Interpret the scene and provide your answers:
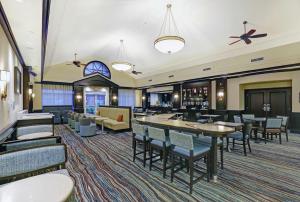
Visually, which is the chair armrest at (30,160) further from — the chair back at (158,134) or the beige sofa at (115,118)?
the beige sofa at (115,118)

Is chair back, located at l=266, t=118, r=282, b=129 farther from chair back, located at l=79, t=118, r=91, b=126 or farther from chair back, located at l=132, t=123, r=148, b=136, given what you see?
chair back, located at l=79, t=118, r=91, b=126

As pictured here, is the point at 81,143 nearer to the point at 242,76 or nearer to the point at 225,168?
the point at 225,168

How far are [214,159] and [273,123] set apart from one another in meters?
3.97

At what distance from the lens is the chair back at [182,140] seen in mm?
2475

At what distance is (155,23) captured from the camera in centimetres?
684

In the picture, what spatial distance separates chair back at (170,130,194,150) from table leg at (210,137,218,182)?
58 centimetres

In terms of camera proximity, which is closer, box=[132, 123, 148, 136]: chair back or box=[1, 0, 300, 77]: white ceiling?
box=[132, 123, 148, 136]: chair back

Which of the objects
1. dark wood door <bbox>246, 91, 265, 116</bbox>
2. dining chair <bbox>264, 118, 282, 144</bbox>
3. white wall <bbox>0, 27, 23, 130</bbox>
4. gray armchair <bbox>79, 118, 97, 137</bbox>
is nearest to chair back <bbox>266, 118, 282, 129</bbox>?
dining chair <bbox>264, 118, 282, 144</bbox>

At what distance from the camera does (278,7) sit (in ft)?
16.7

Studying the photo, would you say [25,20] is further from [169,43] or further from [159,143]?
[159,143]

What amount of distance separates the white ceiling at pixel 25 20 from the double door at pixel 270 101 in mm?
9841

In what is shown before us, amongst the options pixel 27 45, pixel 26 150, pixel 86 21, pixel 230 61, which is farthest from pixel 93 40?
pixel 26 150

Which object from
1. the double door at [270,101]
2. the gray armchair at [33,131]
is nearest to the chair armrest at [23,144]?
the gray armchair at [33,131]

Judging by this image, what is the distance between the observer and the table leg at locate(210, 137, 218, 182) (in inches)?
111
